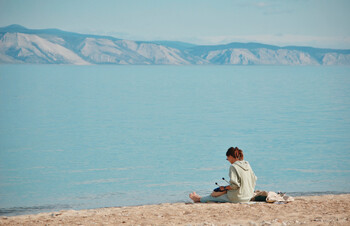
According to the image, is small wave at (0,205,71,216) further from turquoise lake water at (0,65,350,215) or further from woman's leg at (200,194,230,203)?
woman's leg at (200,194,230,203)

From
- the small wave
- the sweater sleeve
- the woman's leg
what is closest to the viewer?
the sweater sleeve

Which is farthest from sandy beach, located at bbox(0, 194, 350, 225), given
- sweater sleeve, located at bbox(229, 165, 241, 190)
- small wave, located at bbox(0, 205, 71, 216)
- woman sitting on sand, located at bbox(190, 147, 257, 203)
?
small wave, located at bbox(0, 205, 71, 216)

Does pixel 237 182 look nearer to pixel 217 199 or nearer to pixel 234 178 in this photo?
pixel 234 178

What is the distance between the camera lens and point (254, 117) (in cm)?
3775

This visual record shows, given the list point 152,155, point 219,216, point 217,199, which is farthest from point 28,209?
point 152,155

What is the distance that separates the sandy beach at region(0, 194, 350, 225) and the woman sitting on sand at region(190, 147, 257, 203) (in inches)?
8.7

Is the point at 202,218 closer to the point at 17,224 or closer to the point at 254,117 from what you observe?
the point at 17,224

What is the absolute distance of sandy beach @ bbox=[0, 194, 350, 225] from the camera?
26.4ft

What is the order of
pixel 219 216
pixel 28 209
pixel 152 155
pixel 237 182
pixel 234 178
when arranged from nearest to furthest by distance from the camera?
pixel 219 216, pixel 234 178, pixel 237 182, pixel 28 209, pixel 152 155

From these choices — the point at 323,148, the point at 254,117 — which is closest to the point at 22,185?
the point at 323,148

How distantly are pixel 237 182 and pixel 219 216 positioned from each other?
33.8 inches

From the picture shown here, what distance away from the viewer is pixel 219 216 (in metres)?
8.51

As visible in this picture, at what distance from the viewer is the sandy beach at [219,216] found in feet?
26.4

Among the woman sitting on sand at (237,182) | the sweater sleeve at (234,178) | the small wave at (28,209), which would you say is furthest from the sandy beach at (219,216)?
the small wave at (28,209)
